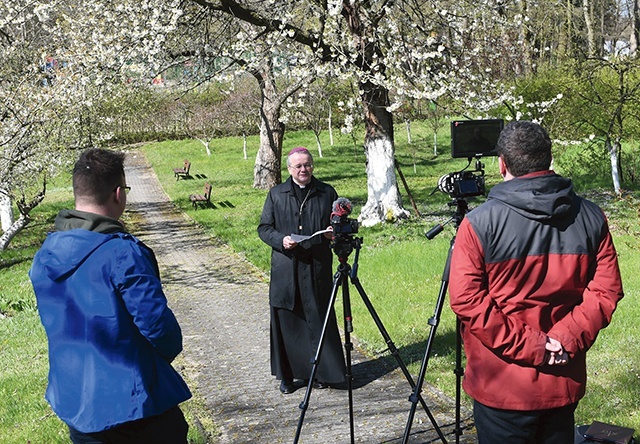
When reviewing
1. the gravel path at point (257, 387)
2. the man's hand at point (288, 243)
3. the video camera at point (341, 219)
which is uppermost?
the video camera at point (341, 219)

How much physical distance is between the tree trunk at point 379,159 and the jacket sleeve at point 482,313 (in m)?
12.0

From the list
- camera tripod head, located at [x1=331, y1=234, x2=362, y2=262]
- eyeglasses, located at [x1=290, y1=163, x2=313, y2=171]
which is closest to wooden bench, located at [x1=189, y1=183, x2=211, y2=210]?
eyeglasses, located at [x1=290, y1=163, x2=313, y2=171]

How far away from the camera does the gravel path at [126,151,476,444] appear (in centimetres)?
557

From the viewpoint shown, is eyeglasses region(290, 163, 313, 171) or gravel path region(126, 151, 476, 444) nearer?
gravel path region(126, 151, 476, 444)

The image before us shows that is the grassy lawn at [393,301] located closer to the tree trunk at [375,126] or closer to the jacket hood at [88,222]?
the tree trunk at [375,126]

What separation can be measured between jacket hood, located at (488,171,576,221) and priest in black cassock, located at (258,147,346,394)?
3.13 m

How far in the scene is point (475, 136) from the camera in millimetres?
5055

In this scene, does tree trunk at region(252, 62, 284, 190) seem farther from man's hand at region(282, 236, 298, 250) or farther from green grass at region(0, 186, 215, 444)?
man's hand at region(282, 236, 298, 250)

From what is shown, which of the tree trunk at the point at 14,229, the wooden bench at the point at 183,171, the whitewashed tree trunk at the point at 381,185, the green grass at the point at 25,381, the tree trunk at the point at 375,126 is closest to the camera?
the green grass at the point at 25,381

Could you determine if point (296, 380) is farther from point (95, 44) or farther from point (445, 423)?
point (95, 44)

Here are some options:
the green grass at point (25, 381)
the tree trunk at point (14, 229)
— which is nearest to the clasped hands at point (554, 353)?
the green grass at point (25, 381)

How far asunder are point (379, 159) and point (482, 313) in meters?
12.4

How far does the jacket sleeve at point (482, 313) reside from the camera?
3158mm

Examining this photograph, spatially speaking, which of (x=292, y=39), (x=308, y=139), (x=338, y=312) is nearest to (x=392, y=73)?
(x=292, y=39)
